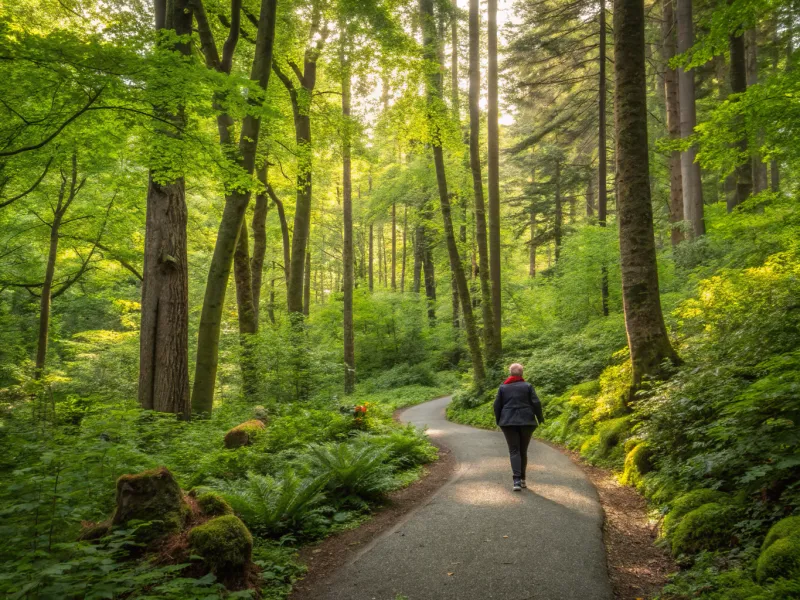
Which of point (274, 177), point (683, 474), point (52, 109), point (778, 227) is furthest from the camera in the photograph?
point (274, 177)

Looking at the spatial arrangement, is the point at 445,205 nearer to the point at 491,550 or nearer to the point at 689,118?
the point at 689,118

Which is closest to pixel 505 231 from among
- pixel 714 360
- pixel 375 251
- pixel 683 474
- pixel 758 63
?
pixel 758 63

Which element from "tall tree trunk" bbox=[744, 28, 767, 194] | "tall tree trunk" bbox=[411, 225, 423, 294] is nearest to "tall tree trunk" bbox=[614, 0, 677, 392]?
"tall tree trunk" bbox=[744, 28, 767, 194]

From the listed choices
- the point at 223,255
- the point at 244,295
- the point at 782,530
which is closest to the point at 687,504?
the point at 782,530

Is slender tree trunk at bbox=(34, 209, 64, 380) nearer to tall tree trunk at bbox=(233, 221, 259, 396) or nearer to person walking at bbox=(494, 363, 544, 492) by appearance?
tall tree trunk at bbox=(233, 221, 259, 396)

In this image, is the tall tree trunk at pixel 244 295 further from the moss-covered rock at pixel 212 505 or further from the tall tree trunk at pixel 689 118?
the tall tree trunk at pixel 689 118

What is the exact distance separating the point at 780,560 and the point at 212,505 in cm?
479

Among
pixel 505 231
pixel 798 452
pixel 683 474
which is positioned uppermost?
pixel 505 231

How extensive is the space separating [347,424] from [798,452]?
756cm

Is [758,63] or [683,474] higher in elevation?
[758,63]

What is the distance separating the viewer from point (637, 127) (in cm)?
782

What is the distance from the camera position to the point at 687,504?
15.5 ft

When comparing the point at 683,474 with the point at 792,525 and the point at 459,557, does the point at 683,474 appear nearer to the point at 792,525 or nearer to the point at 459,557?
the point at 792,525

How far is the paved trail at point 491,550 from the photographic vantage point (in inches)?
153
